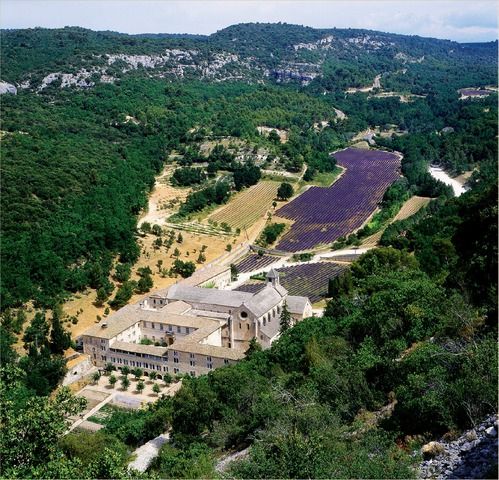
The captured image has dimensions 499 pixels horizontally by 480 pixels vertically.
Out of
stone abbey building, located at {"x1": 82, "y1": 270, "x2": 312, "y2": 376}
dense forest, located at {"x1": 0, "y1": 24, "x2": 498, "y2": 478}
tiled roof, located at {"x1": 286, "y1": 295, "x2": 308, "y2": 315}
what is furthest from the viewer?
tiled roof, located at {"x1": 286, "y1": 295, "x2": 308, "y2": 315}

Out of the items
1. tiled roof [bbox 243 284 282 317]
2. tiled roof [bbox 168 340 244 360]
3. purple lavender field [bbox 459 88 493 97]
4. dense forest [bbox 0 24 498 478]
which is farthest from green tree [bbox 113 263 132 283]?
purple lavender field [bbox 459 88 493 97]

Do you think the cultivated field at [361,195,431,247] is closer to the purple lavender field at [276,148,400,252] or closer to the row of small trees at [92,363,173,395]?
the purple lavender field at [276,148,400,252]

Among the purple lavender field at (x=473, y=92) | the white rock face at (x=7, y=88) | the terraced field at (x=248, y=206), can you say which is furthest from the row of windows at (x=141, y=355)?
the purple lavender field at (x=473, y=92)

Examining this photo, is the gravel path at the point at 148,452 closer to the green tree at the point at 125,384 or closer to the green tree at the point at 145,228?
the green tree at the point at 125,384

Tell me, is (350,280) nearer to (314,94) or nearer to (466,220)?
(466,220)

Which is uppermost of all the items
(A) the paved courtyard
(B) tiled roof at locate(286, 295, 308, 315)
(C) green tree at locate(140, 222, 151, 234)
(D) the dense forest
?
(D) the dense forest

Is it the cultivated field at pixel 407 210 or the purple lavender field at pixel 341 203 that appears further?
the purple lavender field at pixel 341 203
